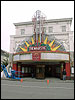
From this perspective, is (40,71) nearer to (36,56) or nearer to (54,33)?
(36,56)

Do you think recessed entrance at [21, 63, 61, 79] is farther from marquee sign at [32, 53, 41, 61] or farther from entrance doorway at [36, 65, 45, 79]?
marquee sign at [32, 53, 41, 61]

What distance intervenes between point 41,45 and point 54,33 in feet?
16.7

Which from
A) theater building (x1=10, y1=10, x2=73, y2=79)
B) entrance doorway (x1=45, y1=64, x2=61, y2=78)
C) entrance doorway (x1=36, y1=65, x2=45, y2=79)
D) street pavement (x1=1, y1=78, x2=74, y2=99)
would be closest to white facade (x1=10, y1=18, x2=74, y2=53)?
theater building (x1=10, y1=10, x2=73, y2=79)

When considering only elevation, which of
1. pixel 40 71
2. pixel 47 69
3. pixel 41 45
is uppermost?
pixel 41 45

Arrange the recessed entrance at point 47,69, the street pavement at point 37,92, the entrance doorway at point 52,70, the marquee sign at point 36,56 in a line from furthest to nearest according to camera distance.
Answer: the entrance doorway at point 52,70 → the recessed entrance at point 47,69 → the marquee sign at point 36,56 → the street pavement at point 37,92

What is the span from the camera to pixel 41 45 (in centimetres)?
2503

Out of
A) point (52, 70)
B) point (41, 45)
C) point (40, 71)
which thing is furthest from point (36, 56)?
point (52, 70)

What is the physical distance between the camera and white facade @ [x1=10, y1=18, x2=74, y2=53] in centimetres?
2703

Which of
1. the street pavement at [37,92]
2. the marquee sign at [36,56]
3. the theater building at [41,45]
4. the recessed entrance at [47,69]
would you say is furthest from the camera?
the recessed entrance at [47,69]

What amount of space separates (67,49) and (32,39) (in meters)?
7.51

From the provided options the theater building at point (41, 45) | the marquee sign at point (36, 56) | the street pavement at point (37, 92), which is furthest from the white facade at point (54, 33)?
the street pavement at point (37, 92)

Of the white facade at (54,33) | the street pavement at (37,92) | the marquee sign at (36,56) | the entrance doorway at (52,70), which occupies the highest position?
the white facade at (54,33)

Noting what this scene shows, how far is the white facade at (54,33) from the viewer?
27.0 m

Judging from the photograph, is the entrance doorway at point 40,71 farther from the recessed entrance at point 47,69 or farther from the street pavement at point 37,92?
the street pavement at point 37,92
